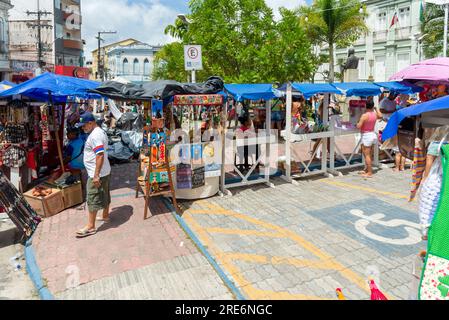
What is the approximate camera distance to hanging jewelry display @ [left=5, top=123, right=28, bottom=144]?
24.6 feet

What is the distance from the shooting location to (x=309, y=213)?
6.32 meters

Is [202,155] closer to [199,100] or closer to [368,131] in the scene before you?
[199,100]

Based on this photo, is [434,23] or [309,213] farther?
[434,23]

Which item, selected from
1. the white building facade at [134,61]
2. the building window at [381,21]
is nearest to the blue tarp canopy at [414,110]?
the building window at [381,21]

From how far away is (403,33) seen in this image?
100 ft

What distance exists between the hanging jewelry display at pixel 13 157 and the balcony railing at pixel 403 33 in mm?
31837

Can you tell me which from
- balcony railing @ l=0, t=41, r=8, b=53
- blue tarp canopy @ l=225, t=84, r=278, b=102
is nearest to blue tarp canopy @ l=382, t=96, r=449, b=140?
blue tarp canopy @ l=225, t=84, r=278, b=102

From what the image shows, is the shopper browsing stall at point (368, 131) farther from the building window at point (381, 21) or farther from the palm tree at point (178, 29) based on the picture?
the building window at point (381, 21)

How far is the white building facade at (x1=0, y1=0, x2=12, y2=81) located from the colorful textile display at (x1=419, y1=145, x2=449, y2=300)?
31183 millimetres

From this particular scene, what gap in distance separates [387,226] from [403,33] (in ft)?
100.0
